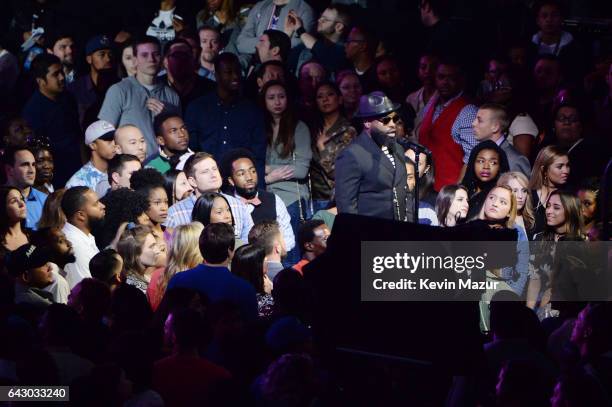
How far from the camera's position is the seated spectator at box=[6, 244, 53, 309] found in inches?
257

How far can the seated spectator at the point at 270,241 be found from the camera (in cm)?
783

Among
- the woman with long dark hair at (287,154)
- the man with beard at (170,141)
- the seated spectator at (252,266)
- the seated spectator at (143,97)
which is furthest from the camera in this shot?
the seated spectator at (143,97)

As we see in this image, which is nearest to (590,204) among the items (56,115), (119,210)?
(119,210)

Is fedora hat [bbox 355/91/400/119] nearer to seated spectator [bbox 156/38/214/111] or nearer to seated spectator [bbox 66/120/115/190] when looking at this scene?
seated spectator [bbox 66/120/115/190]

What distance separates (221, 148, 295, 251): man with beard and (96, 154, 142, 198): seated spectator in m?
0.73

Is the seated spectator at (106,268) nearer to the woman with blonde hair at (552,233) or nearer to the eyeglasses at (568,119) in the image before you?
the woman with blonde hair at (552,233)

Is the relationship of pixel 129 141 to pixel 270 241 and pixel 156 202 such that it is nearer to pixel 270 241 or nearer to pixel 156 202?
pixel 156 202

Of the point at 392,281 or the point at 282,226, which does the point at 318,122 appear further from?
the point at 392,281

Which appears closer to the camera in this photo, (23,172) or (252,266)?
(252,266)

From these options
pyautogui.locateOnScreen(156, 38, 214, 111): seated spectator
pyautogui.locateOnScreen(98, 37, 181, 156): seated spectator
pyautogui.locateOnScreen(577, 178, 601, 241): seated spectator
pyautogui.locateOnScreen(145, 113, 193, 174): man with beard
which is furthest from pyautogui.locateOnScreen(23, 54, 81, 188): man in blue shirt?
pyautogui.locateOnScreen(577, 178, 601, 241): seated spectator

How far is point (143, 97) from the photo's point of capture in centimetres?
1020

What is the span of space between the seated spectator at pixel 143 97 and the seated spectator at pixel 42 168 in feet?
2.96


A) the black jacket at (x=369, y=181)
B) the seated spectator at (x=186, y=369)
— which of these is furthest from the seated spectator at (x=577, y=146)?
the seated spectator at (x=186, y=369)

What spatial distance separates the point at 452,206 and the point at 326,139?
1.88 m
